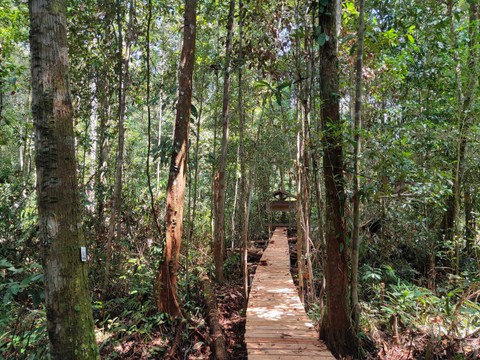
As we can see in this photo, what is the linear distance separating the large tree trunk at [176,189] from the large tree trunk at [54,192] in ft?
9.11

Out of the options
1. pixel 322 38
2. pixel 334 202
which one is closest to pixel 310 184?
pixel 334 202

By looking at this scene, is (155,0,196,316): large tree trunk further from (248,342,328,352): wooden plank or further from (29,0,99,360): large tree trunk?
Result: (29,0,99,360): large tree trunk

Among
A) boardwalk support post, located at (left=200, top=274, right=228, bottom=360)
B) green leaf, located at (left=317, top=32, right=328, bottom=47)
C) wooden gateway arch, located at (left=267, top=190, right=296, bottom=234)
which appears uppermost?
green leaf, located at (left=317, top=32, right=328, bottom=47)

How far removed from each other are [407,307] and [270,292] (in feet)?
7.93

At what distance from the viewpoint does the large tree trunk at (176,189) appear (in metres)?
5.20

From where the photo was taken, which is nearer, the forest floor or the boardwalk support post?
the forest floor

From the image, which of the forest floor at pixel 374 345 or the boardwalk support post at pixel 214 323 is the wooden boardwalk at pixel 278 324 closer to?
the boardwalk support post at pixel 214 323

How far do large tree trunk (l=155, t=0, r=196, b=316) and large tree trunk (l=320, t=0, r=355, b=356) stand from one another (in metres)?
2.28

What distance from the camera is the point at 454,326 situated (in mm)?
4320

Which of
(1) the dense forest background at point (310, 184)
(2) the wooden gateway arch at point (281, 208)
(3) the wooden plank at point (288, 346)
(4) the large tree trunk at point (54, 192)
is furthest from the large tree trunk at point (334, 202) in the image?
(2) the wooden gateway arch at point (281, 208)

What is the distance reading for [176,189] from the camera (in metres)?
5.30

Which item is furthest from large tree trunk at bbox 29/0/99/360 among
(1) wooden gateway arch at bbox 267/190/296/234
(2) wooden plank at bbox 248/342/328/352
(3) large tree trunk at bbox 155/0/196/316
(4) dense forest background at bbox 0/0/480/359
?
(1) wooden gateway arch at bbox 267/190/296/234

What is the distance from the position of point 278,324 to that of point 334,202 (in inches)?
83.9

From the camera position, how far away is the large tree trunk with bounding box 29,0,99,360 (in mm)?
2354
